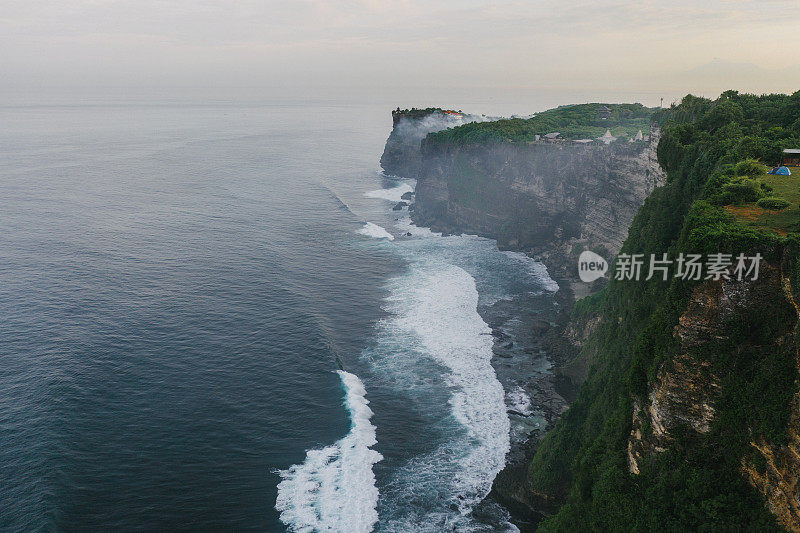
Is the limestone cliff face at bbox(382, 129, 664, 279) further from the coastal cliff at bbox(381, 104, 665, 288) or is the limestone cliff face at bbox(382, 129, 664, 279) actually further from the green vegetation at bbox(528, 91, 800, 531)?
the green vegetation at bbox(528, 91, 800, 531)

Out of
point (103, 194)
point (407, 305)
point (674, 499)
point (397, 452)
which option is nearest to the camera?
point (674, 499)

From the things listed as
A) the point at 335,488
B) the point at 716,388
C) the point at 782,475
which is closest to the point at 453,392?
the point at 335,488

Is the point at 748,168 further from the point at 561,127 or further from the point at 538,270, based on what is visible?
the point at 561,127

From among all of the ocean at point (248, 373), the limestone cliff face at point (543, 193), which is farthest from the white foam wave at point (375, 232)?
the limestone cliff face at point (543, 193)

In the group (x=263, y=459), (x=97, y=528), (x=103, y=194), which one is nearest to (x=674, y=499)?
(x=263, y=459)

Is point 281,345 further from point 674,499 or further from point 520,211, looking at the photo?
point 520,211

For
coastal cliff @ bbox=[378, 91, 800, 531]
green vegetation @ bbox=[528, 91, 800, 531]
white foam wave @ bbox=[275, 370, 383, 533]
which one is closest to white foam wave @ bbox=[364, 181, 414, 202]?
coastal cliff @ bbox=[378, 91, 800, 531]
